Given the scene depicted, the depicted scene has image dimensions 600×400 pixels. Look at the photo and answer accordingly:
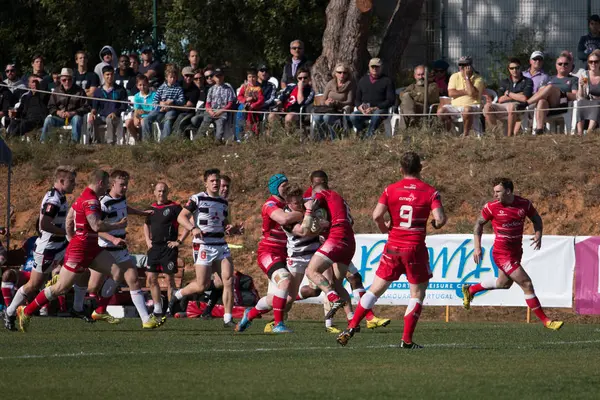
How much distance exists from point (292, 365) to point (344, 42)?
1896 centimetres

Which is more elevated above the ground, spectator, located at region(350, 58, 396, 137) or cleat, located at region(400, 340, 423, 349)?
spectator, located at region(350, 58, 396, 137)

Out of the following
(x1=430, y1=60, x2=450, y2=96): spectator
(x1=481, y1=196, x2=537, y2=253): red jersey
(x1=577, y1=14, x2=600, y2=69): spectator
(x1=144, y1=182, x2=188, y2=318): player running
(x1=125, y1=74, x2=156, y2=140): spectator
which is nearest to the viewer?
(x1=481, y1=196, x2=537, y2=253): red jersey

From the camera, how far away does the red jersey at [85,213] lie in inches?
591

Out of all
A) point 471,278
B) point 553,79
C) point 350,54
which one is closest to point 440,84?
point 553,79

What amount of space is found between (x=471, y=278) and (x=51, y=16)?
1937 cm

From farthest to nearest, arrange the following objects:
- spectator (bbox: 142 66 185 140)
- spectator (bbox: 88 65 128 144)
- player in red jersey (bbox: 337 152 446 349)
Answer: spectator (bbox: 88 65 128 144), spectator (bbox: 142 66 185 140), player in red jersey (bbox: 337 152 446 349)

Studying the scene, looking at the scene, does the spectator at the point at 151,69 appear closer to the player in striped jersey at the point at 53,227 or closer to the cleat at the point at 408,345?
the player in striped jersey at the point at 53,227

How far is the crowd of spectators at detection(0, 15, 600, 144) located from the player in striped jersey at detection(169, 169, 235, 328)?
7.62 m

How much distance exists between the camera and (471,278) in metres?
20.3

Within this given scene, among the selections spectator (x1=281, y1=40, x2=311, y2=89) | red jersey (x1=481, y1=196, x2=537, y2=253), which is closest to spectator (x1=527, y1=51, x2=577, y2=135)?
spectator (x1=281, y1=40, x2=311, y2=89)

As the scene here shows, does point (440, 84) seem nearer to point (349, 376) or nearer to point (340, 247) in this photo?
point (340, 247)

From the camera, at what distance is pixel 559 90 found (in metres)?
23.7

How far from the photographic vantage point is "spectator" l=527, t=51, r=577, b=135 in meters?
23.7

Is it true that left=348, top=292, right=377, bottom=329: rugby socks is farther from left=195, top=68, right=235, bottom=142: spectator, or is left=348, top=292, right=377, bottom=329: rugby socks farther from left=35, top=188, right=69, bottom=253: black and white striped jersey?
left=195, top=68, right=235, bottom=142: spectator
